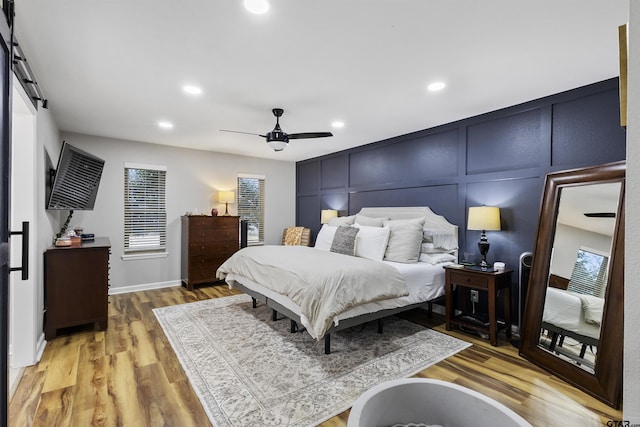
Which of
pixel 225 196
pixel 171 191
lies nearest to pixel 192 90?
pixel 225 196

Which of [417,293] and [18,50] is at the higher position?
[18,50]

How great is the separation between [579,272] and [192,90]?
3.87m

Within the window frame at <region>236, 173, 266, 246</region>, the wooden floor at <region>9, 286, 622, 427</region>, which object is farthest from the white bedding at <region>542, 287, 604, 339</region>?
the window frame at <region>236, 173, 266, 246</region>

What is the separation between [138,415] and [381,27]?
300 cm

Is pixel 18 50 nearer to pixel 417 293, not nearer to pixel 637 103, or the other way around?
pixel 637 103

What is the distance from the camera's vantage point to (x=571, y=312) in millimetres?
2607

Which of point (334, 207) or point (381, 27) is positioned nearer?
point (381, 27)

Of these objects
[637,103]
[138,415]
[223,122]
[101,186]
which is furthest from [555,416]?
[101,186]

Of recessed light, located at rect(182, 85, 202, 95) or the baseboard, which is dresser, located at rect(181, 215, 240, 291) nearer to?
the baseboard

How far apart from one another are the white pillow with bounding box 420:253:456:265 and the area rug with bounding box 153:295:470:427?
0.79m

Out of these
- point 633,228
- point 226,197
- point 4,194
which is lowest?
point 633,228

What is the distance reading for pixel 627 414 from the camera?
0.62 metres

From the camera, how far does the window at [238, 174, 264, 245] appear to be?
6.34 metres

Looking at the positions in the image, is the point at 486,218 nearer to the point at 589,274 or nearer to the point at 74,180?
the point at 589,274
